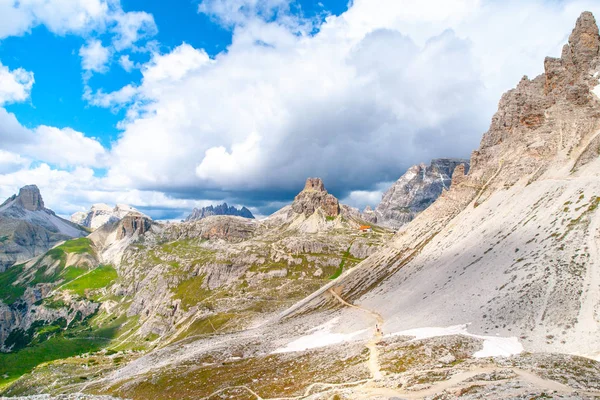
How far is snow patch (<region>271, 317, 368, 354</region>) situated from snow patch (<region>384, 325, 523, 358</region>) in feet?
59.5

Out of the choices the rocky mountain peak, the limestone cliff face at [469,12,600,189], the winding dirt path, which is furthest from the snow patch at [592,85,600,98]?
the winding dirt path

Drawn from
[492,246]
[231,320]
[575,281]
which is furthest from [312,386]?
[231,320]

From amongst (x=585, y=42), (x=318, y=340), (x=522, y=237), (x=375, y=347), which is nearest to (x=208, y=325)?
(x=318, y=340)

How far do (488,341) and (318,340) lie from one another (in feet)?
134

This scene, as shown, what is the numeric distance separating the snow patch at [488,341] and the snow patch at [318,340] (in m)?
18.1

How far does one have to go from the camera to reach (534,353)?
49719mm

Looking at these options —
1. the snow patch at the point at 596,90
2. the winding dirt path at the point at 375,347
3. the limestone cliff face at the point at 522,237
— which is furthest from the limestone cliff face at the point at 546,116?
the winding dirt path at the point at 375,347

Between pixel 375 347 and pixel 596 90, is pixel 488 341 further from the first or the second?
pixel 596 90

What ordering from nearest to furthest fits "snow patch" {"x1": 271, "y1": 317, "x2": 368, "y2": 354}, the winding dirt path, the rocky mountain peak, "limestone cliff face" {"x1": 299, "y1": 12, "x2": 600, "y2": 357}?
1. the winding dirt path
2. "limestone cliff face" {"x1": 299, "y1": 12, "x2": 600, "y2": 357}
3. "snow patch" {"x1": 271, "y1": 317, "x2": 368, "y2": 354}
4. the rocky mountain peak

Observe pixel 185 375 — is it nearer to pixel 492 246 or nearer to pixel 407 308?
pixel 407 308

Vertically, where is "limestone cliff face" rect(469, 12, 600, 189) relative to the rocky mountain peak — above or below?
below

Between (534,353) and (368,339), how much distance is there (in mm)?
32197

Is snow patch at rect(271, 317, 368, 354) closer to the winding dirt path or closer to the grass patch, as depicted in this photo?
the winding dirt path

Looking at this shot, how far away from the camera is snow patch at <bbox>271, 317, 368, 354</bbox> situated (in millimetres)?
82688
